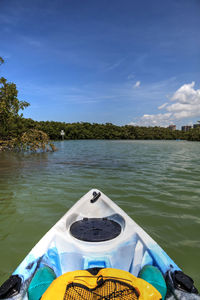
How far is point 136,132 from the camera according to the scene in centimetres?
8144

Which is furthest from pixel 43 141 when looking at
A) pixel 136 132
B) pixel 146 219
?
pixel 136 132

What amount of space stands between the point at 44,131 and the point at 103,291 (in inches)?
2434

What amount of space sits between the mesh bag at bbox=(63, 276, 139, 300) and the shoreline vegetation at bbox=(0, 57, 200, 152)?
11832mm

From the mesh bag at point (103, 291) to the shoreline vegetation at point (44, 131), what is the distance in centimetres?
1183

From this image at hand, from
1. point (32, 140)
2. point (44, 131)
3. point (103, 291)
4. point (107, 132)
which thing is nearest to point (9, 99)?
point (32, 140)

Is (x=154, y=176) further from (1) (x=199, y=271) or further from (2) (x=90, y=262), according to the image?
(2) (x=90, y=262)

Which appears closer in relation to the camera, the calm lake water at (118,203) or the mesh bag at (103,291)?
the mesh bag at (103,291)

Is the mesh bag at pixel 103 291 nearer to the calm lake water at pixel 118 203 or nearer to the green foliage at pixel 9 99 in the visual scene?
the calm lake water at pixel 118 203

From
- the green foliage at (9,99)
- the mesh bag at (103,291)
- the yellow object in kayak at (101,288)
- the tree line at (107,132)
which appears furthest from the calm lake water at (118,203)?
the tree line at (107,132)

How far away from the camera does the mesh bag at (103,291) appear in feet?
5.13

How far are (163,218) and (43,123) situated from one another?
6285 cm

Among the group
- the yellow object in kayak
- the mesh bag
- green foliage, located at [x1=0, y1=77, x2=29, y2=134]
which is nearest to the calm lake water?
the yellow object in kayak

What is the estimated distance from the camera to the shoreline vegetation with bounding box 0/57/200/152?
484 inches

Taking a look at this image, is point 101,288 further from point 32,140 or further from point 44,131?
point 44,131
